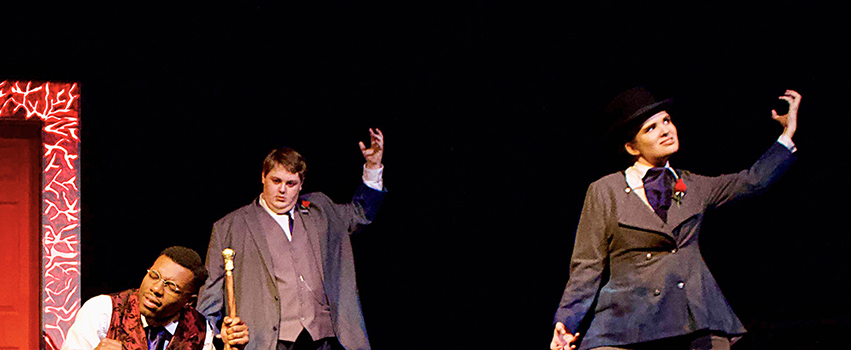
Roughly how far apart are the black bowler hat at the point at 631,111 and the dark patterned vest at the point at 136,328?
1.77 meters

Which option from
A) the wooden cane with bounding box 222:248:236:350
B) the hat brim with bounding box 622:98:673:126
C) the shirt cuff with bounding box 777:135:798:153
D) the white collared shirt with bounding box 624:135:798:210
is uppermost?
the hat brim with bounding box 622:98:673:126

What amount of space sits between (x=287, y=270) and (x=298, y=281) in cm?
7

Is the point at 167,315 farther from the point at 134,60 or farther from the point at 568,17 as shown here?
the point at 568,17

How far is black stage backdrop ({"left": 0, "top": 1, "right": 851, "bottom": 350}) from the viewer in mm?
5410

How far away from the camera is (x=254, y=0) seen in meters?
5.64

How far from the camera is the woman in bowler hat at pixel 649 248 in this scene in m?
3.84

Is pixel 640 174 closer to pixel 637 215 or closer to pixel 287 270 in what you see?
pixel 637 215

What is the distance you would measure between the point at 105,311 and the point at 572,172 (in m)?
2.78

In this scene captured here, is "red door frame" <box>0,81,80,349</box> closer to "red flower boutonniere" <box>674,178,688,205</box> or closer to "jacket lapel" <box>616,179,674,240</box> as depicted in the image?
"jacket lapel" <box>616,179,674,240</box>

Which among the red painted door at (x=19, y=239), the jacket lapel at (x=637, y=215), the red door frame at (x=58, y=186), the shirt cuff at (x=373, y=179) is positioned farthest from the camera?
the red painted door at (x=19, y=239)

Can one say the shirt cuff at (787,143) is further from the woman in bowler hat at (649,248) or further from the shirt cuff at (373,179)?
the shirt cuff at (373,179)

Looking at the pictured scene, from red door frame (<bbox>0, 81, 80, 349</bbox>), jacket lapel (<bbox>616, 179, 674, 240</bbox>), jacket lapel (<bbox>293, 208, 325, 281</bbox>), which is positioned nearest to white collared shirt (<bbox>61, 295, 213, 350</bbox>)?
jacket lapel (<bbox>293, 208, 325, 281</bbox>)

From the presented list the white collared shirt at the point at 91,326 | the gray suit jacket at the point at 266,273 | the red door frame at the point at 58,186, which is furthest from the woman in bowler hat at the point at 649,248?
the red door frame at the point at 58,186

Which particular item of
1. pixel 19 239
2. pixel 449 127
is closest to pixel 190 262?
pixel 449 127
